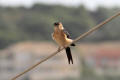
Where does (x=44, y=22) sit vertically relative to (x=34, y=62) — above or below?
above

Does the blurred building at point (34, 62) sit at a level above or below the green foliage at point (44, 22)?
below

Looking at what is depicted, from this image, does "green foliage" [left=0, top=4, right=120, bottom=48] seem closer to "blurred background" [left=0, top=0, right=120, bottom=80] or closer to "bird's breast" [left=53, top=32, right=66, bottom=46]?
"blurred background" [left=0, top=0, right=120, bottom=80]

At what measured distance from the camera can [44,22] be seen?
89938mm

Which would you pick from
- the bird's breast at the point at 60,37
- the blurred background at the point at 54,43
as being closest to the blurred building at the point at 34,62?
the blurred background at the point at 54,43

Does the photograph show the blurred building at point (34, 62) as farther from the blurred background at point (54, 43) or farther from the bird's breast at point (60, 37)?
the bird's breast at point (60, 37)

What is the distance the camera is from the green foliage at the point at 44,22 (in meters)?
86.7

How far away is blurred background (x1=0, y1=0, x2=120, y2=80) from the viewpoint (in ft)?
228

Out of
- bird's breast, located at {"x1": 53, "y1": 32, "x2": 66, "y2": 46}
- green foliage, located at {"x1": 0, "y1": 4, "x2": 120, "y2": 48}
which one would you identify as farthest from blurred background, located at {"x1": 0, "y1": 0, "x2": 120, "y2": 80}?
bird's breast, located at {"x1": 53, "y1": 32, "x2": 66, "y2": 46}

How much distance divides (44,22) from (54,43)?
15671 mm

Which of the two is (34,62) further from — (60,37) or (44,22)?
(60,37)

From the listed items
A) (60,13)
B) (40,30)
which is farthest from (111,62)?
(60,13)

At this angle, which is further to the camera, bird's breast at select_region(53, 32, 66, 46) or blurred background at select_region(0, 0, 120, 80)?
blurred background at select_region(0, 0, 120, 80)

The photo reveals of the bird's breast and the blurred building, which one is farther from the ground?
the blurred building

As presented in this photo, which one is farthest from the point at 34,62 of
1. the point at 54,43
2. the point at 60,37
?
the point at 60,37
